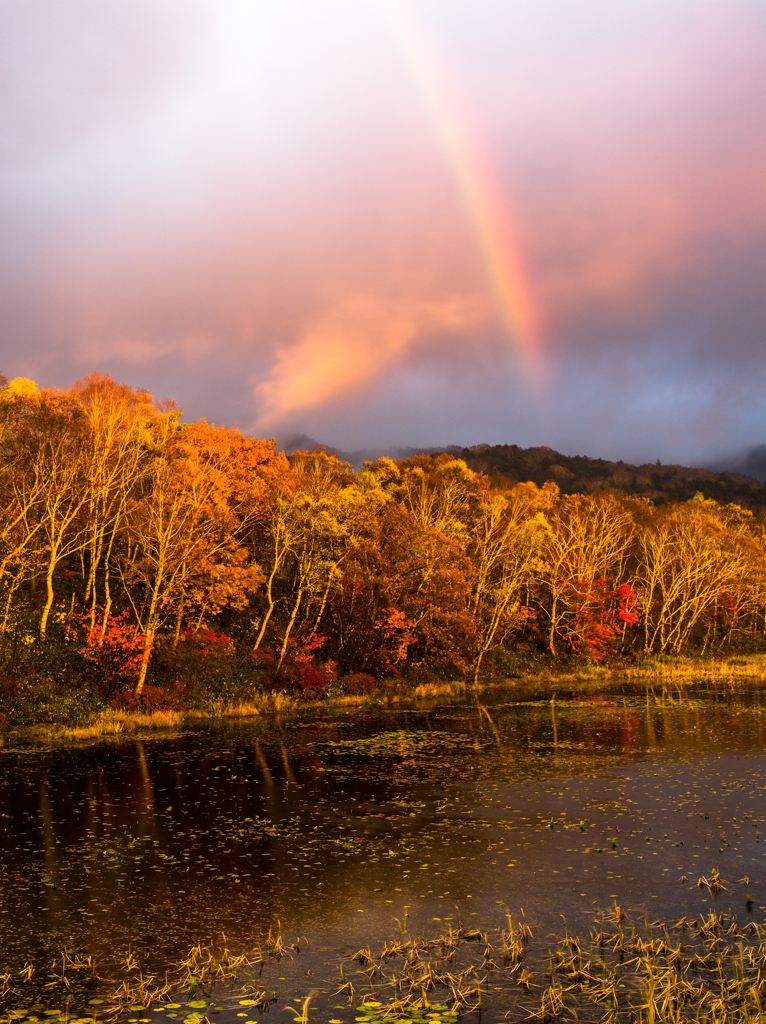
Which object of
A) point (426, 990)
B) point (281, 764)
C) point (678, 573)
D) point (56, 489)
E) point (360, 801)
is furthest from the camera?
point (678, 573)

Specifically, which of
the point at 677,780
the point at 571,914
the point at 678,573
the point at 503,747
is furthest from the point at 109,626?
the point at 678,573

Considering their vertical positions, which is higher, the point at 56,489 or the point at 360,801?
the point at 56,489

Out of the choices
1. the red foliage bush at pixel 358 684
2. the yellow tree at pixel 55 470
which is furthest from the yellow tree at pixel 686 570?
the yellow tree at pixel 55 470

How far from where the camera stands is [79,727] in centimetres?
3309

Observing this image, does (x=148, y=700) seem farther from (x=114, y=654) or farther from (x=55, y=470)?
(x=55, y=470)

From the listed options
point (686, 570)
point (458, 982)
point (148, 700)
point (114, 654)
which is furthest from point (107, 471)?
point (686, 570)

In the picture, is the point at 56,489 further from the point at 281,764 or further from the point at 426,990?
the point at 426,990

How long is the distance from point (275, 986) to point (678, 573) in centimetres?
6723

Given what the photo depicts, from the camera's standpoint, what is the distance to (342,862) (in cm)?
1641

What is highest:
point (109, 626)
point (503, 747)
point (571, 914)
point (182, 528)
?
point (182, 528)

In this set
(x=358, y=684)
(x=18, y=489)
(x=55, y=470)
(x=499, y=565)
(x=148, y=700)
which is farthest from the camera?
(x=499, y=565)

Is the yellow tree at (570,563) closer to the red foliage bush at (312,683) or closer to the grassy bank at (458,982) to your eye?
the red foliage bush at (312,683)

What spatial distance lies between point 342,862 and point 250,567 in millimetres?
33193

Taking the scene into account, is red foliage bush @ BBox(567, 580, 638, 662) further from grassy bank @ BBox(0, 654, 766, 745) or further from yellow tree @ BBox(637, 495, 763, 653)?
yellow tree @ BBox(637, 495, 763, 653)
